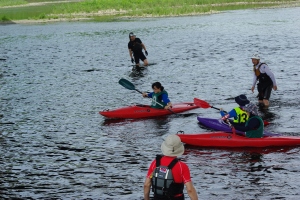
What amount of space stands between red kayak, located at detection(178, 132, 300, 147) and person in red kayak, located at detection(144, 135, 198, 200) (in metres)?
6.74

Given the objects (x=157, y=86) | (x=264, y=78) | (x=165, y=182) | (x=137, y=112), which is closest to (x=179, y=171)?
(x=165, y=182)

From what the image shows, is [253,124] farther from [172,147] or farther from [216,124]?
[172,147]

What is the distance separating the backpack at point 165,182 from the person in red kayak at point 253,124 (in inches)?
255

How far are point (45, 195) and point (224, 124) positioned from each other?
604cm

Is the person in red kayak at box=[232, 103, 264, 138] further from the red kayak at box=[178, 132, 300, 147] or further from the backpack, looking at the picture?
the backpack

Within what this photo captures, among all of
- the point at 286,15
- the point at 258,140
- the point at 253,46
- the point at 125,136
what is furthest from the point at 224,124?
the point at 286,15

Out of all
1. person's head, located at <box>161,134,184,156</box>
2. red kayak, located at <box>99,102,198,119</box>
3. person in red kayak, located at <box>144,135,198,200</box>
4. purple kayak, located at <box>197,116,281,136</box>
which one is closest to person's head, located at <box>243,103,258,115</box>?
purple kayak, located at <box>197,116,281,136</box>

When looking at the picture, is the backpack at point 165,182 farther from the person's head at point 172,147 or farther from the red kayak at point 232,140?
the red kayak at point 232,140

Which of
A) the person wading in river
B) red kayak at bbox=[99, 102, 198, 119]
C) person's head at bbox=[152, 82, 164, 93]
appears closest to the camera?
person's head at bbox=[152, 82, 164, 93]

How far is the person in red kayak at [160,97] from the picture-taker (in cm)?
1746

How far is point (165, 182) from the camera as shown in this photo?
7.61 meters

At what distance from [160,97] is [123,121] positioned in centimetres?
153

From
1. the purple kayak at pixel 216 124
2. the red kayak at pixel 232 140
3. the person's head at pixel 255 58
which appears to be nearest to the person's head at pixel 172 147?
the red kayak at pixel 232 140

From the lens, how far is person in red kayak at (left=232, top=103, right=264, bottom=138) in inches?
542
